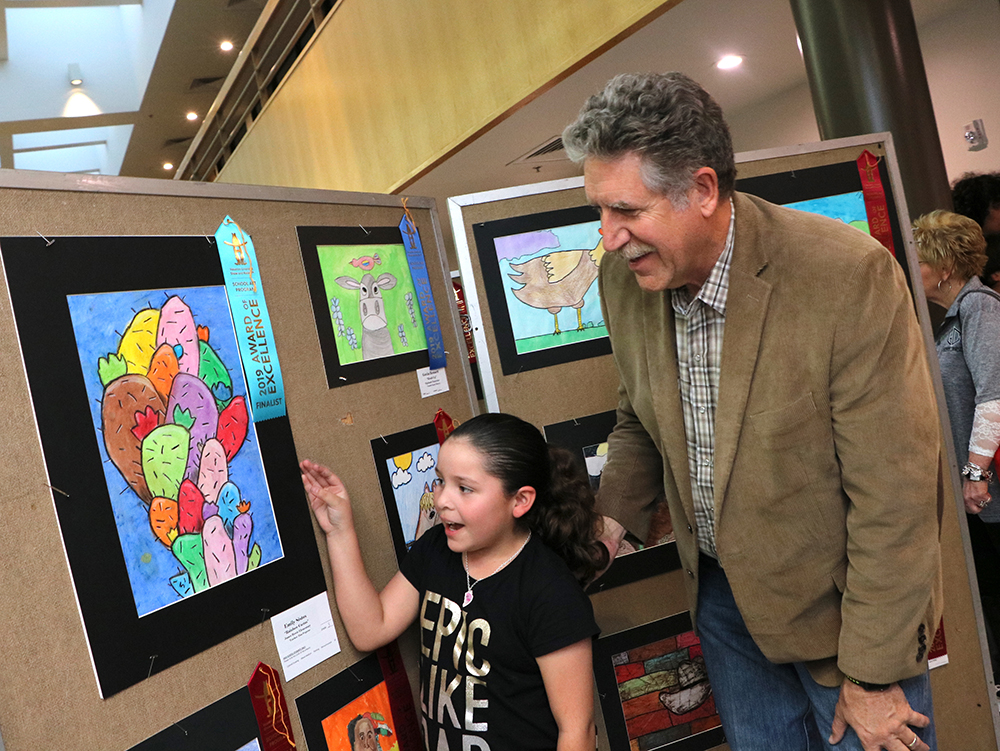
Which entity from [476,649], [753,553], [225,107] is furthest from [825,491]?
[225,107]

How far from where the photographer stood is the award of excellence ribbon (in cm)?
209

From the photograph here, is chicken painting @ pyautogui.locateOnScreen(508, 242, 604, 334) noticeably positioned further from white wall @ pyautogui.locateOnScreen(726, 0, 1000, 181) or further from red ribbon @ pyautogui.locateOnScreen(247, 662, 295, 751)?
white wall @ pyautogui.locateOnScreen(726, 0, 1000, 181)

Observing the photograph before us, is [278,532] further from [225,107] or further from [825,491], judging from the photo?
[225,107]

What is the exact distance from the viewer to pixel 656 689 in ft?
6.27

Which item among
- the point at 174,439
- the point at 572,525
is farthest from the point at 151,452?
the point at 572,525

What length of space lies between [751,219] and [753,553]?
1.80 feet

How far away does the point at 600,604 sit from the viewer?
1.88m

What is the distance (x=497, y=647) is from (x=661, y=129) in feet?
2.97

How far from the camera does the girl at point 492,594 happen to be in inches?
52.4

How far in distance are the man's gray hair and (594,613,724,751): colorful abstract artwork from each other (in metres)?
1.21

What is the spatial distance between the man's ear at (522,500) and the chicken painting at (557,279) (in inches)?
21.7

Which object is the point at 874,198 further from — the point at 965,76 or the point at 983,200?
the point at 965,76

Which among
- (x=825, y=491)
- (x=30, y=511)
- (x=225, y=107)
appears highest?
(x=225, y=107)

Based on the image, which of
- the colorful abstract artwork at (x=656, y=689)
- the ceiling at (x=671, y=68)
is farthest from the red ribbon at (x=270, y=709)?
the ceiling at (x=671, y=68)
